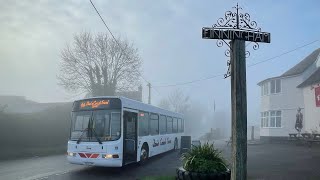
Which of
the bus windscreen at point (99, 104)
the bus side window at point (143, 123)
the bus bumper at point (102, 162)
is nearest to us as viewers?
the bus bumper at point (102, 162)

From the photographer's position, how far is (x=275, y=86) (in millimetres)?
39531

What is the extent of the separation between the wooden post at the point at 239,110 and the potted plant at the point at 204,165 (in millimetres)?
743

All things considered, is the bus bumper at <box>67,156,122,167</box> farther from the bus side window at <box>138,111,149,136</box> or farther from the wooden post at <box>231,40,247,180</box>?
the wooden post at <box>231,40,247,180</box>

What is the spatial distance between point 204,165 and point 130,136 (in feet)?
25.0

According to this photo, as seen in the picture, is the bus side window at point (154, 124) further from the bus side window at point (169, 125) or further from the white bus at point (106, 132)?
the bus side window at point (169, 125)

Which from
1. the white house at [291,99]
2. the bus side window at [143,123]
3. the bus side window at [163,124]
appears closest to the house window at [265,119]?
the white house at [291,99]

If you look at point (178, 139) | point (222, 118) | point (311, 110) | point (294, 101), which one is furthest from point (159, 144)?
point (222, 118)

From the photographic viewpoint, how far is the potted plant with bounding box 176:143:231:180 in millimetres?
9297

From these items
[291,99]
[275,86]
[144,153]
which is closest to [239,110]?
[144,153]

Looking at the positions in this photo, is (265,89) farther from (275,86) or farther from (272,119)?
(272,119)

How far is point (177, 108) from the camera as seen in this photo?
93688 mm

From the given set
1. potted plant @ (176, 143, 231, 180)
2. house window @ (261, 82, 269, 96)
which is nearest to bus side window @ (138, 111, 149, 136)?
potted plant @ (176, 143, 231, 180)

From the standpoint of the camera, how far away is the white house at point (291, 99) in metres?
32.9

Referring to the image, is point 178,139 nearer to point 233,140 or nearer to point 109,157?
point 109,157
